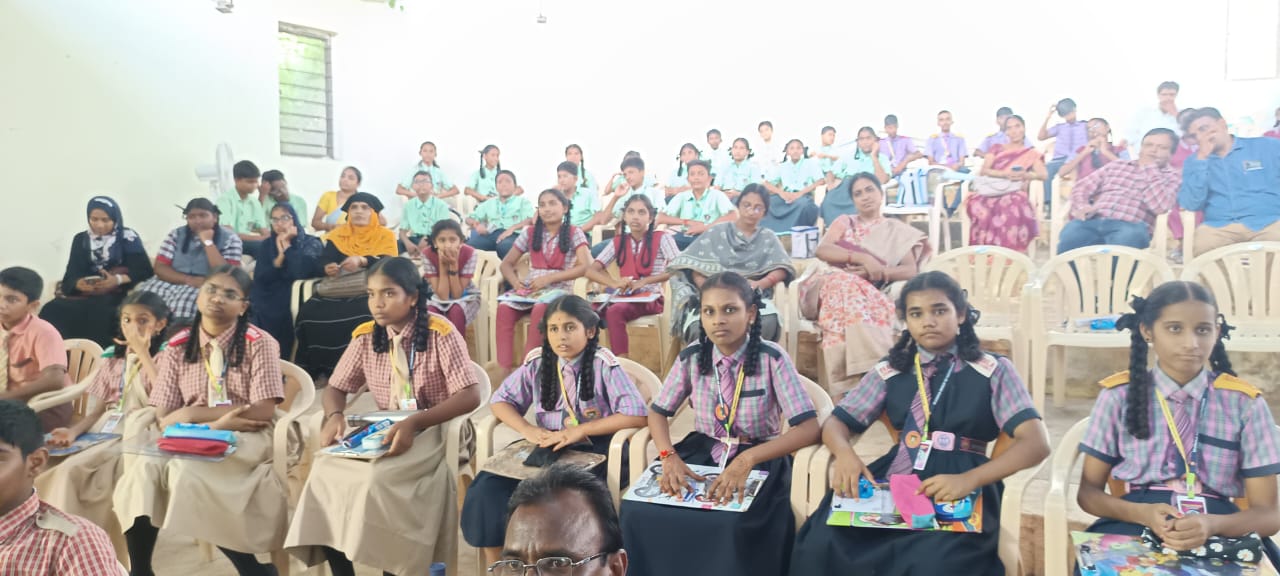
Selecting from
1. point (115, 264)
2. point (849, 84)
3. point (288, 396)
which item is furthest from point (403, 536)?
point (849, 84)

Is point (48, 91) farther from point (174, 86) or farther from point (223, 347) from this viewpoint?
point (223, 347)

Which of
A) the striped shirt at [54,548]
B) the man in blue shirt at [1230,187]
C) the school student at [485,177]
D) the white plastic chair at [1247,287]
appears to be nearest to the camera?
the striped shirt at [54,548]

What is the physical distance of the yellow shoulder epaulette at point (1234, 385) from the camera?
1.96 metres

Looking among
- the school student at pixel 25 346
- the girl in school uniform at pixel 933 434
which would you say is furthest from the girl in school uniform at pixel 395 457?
the school student at pixel 25 346

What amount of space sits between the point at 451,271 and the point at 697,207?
2.65 meters

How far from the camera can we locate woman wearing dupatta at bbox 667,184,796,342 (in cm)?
432

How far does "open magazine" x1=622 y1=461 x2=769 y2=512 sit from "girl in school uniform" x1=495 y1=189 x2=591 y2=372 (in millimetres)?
2370

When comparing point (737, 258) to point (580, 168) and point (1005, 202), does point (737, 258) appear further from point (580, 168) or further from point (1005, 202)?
point (580, 168)

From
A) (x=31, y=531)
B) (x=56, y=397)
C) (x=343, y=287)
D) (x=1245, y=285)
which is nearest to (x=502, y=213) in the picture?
(x=343, y=287)

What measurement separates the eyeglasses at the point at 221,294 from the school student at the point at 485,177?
6.01 meters

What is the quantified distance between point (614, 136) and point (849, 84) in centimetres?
298

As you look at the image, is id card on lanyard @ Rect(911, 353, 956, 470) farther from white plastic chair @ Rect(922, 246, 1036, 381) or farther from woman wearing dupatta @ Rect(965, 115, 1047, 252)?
woman wearing dupatta @ Rect(965, 115, 1047, 252)

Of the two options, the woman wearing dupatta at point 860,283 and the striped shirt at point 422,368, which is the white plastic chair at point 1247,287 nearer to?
the woman wearing dupatta at point 860,283

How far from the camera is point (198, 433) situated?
8.77ft
